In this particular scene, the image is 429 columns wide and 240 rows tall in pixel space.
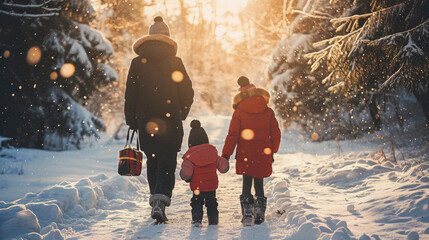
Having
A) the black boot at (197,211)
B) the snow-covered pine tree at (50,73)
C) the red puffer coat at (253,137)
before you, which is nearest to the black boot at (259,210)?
the red puffer coat at (253,137)

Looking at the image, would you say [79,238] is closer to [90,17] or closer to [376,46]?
[376,46]

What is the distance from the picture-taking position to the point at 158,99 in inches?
162

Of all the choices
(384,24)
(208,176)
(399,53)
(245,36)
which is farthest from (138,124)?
(245,36)

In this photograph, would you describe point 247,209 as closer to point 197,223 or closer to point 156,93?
point 197,223

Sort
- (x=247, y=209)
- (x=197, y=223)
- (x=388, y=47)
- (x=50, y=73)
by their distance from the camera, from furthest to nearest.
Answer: (x=50, y=73) < (x=388, y=47) < (x=247, y=209) < (x=197, y=223)

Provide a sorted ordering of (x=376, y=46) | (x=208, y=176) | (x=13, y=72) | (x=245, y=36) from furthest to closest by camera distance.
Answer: (x=245, y=36) → (x=13, y=72) → (x=376, y=46) → (x=208, y=176)

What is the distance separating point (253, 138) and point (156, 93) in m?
1.27

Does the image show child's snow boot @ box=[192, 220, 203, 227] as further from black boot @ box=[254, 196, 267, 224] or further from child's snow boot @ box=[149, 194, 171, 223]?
black boot @ box=[254, 196, 267, 224]

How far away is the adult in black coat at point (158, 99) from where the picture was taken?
4.12m

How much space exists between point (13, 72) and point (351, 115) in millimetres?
10974

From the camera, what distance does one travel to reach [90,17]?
1210 cm

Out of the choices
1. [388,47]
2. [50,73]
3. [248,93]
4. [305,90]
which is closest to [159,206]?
[248,93]

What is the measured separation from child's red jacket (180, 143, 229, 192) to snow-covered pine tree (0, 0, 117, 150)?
24.3ft

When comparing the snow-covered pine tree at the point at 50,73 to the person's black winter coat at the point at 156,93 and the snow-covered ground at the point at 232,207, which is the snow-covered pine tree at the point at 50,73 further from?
the person's black winter coat at the point at 156,93
